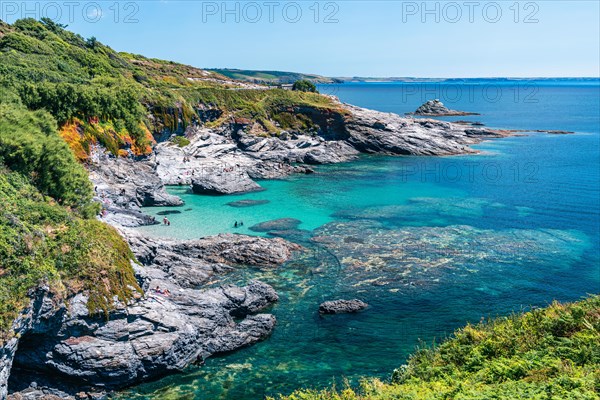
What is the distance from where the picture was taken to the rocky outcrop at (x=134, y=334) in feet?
75.8

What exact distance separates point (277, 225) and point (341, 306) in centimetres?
2125

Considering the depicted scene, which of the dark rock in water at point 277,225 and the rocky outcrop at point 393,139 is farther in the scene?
the rocky outcrop at point 393,139

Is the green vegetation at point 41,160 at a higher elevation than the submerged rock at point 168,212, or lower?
higher

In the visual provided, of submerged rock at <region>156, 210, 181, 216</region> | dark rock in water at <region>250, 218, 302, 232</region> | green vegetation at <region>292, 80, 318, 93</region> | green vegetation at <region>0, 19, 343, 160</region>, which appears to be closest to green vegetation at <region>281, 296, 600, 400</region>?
dark rock in water at <region>250, 218, 302, 232</region>

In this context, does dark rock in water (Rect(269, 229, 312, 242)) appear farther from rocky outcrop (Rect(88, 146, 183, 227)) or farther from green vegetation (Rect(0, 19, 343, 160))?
green vegetation (Rect(0, 19, 343, 160))

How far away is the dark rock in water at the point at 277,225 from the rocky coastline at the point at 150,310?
5749 millimetres

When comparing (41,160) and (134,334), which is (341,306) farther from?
(41,160)

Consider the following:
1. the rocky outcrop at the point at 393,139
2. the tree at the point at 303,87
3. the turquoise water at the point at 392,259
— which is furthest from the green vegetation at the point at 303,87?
the turquoise water at the point at 392,259

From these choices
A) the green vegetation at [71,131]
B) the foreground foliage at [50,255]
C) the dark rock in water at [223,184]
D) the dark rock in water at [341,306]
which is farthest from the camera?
the dark rock in water at [223,184]

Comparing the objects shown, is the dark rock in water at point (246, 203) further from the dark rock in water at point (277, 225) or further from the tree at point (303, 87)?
the tree at point (303, 87)

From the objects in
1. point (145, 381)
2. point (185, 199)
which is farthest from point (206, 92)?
point (145, 381)

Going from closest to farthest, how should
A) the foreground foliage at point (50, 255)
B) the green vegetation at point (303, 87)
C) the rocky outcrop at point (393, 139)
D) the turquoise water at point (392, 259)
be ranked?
the foreground foliage at point (50, 255) → the turquoise water at point (392, 259) → the rocky outcrop at point (393, 139) → the green vegetation at point (303, 87)

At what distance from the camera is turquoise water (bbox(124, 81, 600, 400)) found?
91.5ft

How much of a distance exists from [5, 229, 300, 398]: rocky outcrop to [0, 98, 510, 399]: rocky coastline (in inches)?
2.1
